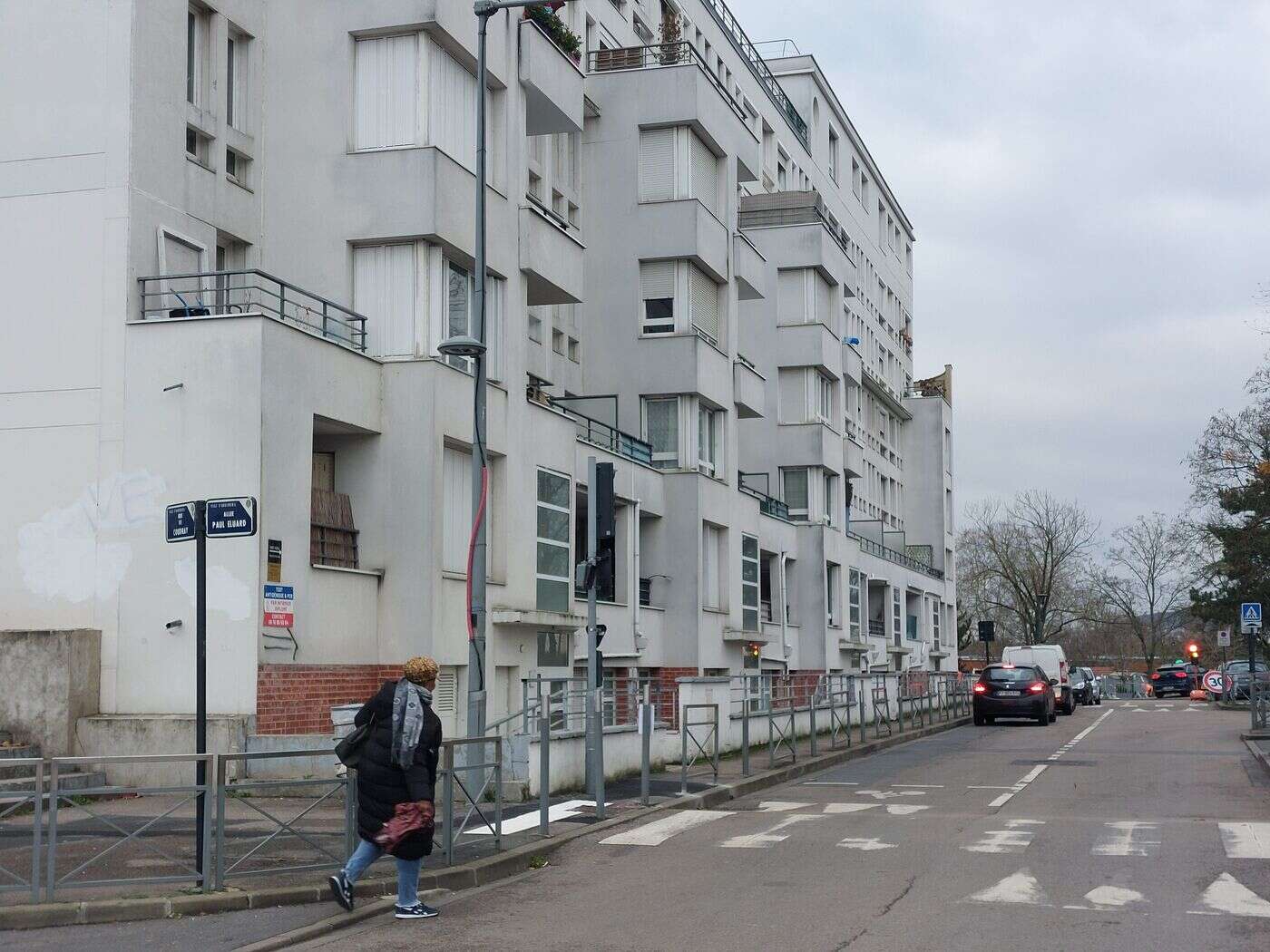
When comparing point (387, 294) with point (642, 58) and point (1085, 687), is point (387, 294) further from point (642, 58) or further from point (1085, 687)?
point (1085, 687)

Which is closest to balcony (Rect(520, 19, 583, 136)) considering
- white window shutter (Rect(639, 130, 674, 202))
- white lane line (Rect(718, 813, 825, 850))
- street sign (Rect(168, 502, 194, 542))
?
white window shutter (Rect(639, 130, 674, 202))

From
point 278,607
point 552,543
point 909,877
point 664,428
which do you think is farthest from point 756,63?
point 909,877

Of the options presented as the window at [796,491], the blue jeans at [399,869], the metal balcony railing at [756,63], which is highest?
the metal balcony railing at [756,63]

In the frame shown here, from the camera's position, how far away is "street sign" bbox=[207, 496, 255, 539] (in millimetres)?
10977

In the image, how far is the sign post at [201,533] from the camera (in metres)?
10.7

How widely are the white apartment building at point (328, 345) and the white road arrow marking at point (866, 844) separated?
198 inches

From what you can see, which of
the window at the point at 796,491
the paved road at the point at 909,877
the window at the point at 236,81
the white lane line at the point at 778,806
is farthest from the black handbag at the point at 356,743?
the window at the point at 796,491

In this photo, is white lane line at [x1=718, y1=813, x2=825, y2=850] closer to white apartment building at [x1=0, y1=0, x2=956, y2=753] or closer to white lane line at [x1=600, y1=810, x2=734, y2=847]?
white lane line at [x1=600, y1=810, x2=734, y2=847]

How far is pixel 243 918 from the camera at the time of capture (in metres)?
10.3

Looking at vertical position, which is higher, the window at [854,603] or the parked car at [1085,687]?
the window at [854,603]

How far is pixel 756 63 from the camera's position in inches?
1927

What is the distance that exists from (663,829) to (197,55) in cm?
1281

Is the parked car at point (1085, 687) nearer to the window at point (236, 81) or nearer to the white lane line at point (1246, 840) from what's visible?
the white lane line at point (1246, 840)

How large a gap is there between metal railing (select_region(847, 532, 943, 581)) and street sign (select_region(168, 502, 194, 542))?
37.8m
